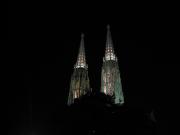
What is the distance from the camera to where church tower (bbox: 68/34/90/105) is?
76.9m

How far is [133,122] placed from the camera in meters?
49.0

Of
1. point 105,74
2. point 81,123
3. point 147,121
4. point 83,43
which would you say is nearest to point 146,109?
point 147,121

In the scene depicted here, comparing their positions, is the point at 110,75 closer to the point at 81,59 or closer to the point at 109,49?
the point at 109,49

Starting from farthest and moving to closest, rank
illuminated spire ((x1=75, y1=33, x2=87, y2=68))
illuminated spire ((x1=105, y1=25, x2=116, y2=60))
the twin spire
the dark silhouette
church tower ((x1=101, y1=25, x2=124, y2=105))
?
illuminated spire ((x1=75, y1=33, x2=87, y2=68))
the twin spire
illuminated spire ((x1=105, y1=25, x2=116, y2=60))
church tower ((x1=101, y1=25, x2=124, y2=105))
the dark silhouette


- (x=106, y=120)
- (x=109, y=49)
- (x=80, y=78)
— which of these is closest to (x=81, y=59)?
(x=80, y=78)

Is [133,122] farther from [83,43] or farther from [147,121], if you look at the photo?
[83,43]

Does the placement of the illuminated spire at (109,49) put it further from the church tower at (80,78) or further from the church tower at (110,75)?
the church tower at (80,78)

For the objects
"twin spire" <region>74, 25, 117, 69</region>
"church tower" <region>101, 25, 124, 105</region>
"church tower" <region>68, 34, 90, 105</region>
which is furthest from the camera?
"twin spire" <region>74, 25, 117, 69</region>

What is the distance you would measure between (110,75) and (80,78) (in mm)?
7948

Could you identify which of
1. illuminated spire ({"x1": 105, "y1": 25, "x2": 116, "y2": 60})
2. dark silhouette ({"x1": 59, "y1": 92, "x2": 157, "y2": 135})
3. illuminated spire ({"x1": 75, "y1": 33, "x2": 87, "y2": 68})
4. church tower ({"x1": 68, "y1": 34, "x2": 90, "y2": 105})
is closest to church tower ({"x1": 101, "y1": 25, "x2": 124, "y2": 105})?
illuminated spire ({"x1": 105, "y1": 25, "x2": 116, "y2": 60})

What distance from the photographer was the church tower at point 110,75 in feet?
252

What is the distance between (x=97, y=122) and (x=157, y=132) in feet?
37.3

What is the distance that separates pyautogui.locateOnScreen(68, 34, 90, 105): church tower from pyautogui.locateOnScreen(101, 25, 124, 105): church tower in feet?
14.9

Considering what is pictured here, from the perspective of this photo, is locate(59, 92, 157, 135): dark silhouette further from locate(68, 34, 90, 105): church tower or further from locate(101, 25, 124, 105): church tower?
locate(101, 25, 124, 105): church tower
